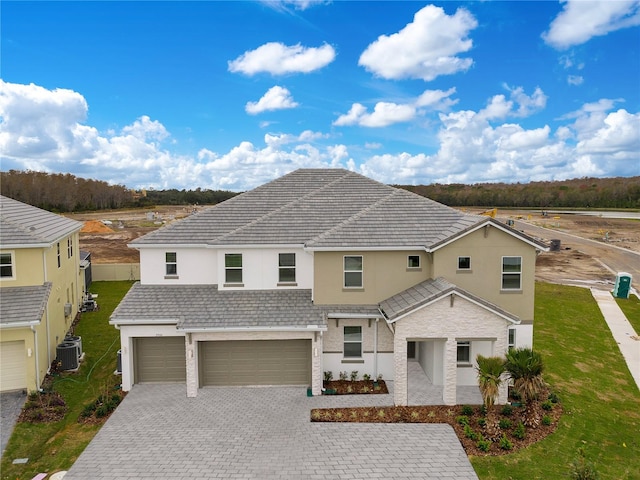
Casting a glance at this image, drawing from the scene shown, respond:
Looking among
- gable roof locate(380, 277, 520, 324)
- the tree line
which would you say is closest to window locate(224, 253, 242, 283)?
gable roof locate(380, 277, 520, 324)

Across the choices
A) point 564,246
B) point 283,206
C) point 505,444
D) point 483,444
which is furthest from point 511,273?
point 564,246

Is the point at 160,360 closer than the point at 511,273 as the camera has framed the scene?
No

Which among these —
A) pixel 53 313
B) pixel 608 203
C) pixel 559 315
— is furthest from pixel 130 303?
pixel 608 203

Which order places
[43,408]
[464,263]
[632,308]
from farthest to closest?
[632,308] → [464,263] → [43,408]

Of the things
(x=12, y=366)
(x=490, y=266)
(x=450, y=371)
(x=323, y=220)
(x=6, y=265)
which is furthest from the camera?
(x=323, y=220)

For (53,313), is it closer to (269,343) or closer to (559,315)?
(269,343)

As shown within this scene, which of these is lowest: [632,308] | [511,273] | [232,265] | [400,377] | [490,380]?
[632,308]

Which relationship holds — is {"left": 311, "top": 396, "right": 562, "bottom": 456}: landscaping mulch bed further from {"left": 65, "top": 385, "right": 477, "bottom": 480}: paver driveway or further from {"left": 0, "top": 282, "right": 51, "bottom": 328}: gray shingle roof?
{"left": 0, "top": 282, "right": 51, "bottom": 328}: gray shingle roof

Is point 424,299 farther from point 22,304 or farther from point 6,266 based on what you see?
point 6,266
